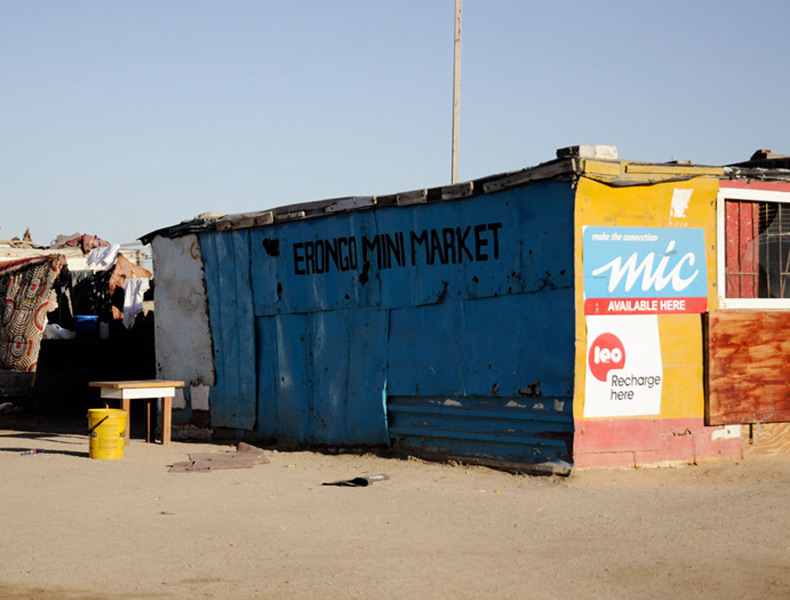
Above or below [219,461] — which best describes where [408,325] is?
above

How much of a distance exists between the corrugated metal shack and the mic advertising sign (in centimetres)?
2

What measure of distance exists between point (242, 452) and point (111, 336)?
23.4 feet

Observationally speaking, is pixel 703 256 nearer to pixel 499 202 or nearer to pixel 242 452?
pixel 499 202

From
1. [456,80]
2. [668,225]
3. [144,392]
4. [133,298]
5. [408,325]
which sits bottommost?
[144,392]

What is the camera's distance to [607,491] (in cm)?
923

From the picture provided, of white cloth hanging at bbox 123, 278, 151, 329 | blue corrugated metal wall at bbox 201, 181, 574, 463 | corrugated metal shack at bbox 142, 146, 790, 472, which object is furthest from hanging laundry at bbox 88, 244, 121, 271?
corrugated metal shack at bbox 142, 146, 790, 472

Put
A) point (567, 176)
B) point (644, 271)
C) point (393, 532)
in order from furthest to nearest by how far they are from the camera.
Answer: point (644, 271) → point (567, 176) → point (393, 532)

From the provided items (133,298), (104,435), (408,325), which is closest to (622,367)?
(408,325)

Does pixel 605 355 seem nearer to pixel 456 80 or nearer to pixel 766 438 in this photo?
pixel 766 438

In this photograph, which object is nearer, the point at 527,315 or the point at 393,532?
the point at 393,532

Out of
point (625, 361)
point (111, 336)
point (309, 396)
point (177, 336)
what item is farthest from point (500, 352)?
point (111, 336)

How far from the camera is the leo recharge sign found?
32.4ft

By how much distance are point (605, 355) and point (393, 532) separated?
3442 mm

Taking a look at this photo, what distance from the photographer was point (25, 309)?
16.8 meters
